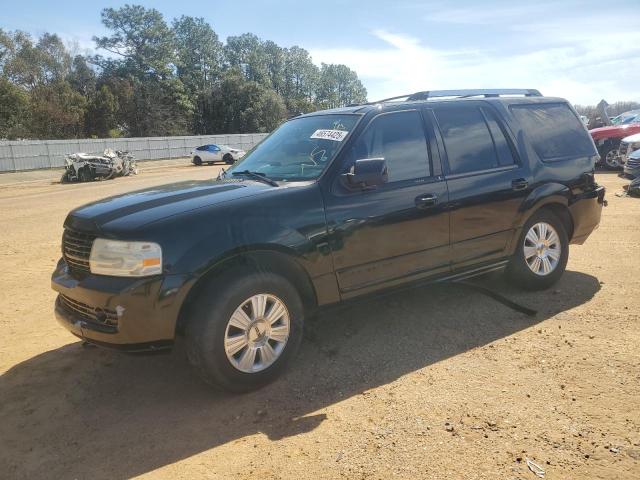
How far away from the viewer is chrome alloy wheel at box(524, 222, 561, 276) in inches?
201

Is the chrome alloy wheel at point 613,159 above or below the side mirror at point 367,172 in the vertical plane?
below

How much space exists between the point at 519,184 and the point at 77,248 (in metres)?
3.74

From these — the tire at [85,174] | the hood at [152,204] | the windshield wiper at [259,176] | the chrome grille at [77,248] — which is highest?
the windshield wiper at [259,176]

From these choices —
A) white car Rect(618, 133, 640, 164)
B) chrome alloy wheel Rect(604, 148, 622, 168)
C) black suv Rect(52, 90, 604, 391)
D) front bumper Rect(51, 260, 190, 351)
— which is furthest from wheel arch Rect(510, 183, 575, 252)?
Result: chrome alloy wheel Rect(604, 148, 622, 168)

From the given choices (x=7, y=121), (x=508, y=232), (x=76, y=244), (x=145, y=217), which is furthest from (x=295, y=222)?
(x=7, y=121)

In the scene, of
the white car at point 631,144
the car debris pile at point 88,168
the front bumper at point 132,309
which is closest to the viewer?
the front bumper at point 132,309

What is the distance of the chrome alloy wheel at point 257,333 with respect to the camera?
3389 millimetres

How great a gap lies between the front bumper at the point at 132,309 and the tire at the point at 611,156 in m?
16.8

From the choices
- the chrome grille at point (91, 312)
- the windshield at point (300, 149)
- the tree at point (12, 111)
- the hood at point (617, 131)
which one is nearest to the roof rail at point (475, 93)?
the windshield at point (300, 149)

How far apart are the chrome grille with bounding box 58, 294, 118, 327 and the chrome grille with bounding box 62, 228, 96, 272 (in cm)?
23

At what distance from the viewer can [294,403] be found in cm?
341

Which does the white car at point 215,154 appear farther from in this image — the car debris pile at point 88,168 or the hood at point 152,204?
the hood at point 152,204

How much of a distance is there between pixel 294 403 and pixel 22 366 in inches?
89.3

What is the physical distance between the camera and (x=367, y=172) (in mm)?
3721
